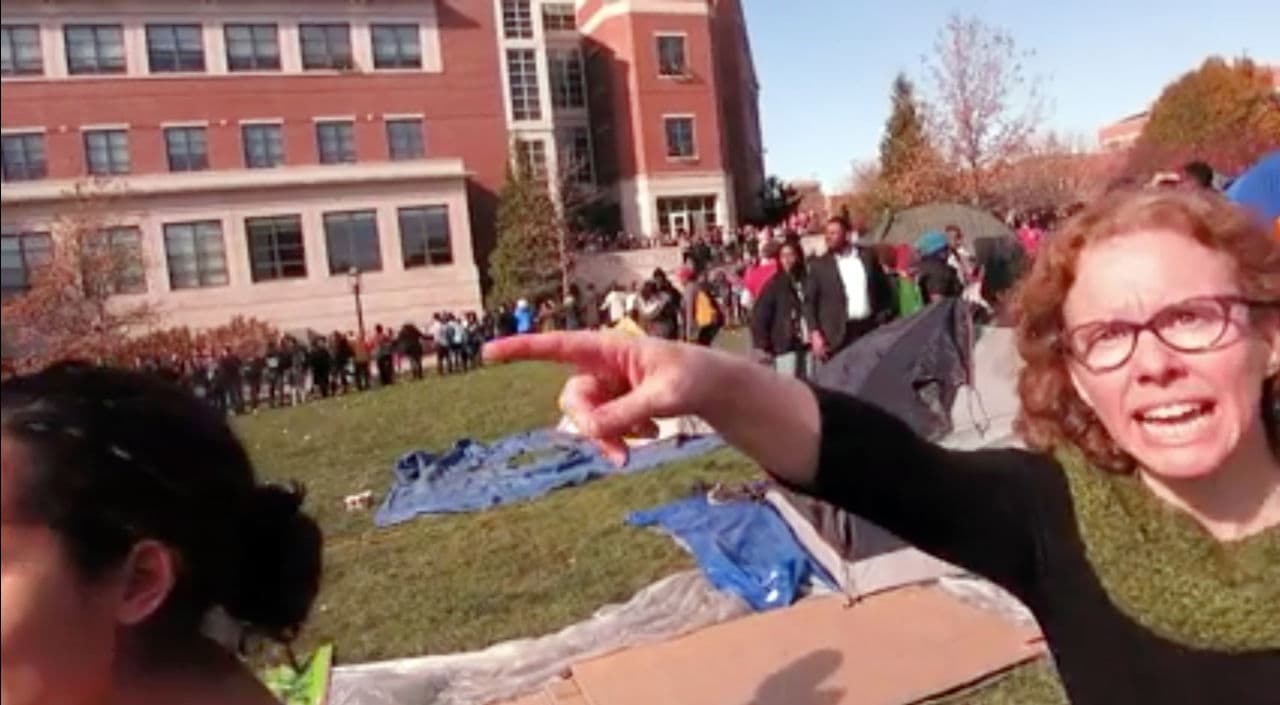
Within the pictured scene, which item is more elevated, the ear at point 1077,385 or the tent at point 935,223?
the tent at point 935,223

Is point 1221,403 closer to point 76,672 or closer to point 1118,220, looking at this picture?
point 1118,220

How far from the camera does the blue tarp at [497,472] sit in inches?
344

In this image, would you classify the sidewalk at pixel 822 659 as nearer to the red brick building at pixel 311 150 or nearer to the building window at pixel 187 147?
the red brick building at pixel 311 150

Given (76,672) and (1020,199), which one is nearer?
(76,672)

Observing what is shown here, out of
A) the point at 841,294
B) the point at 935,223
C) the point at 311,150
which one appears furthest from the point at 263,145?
the point at 841,294

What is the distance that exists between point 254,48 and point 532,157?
40.1ft

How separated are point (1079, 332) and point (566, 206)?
33767mm

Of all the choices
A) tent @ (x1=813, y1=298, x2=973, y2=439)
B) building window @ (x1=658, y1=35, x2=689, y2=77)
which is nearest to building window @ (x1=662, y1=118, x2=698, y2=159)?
building window @ (x1=658, y1=35, x2=689, y2=77)

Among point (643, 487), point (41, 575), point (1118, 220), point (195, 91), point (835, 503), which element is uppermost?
point (195, 91)

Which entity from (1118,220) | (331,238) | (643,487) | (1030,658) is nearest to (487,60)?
(331,238)

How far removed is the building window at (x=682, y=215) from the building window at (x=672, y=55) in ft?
15.0

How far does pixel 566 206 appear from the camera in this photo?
34781mm

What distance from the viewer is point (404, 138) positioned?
2631 cm

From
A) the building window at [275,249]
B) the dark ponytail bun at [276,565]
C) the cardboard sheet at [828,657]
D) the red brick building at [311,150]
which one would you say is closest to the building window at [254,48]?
the red brick building at [311,150]
